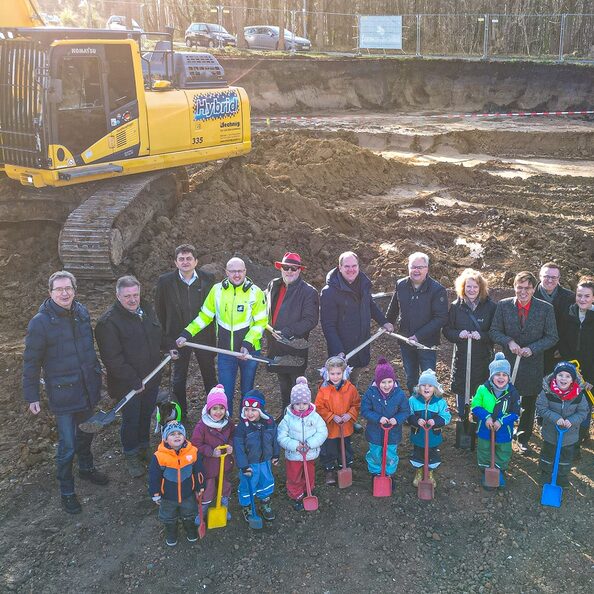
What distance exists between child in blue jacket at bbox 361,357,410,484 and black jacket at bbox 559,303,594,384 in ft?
5.90

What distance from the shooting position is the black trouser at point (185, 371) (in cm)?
698

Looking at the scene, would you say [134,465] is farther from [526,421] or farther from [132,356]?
[526,421]

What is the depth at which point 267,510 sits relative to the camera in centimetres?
571

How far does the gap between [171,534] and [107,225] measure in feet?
18.2

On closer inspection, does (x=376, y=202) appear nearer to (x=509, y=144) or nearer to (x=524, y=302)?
(x=509, y=144)

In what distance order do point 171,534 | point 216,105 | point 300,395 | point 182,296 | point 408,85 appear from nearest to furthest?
point 171,534, point 300,395, point 182,296, point 216,105, point 408,85

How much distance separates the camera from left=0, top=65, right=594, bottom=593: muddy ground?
5211 millimetres

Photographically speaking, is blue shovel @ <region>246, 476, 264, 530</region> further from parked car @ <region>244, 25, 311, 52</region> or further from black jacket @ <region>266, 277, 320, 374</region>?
parked car @ <region>244, 25, 311, 52</region>

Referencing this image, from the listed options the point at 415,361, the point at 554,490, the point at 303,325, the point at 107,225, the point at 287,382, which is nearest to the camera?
the point at 554,490

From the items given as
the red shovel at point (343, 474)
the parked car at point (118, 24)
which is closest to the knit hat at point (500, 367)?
the red shovel at point (343, 474)

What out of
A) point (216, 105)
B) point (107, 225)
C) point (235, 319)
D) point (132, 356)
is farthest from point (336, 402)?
point (216, 105)

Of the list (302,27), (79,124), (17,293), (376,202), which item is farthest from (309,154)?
(302,27)

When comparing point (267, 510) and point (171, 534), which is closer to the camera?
point (171, 534)

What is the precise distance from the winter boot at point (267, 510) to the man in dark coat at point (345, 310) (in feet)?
5.35
